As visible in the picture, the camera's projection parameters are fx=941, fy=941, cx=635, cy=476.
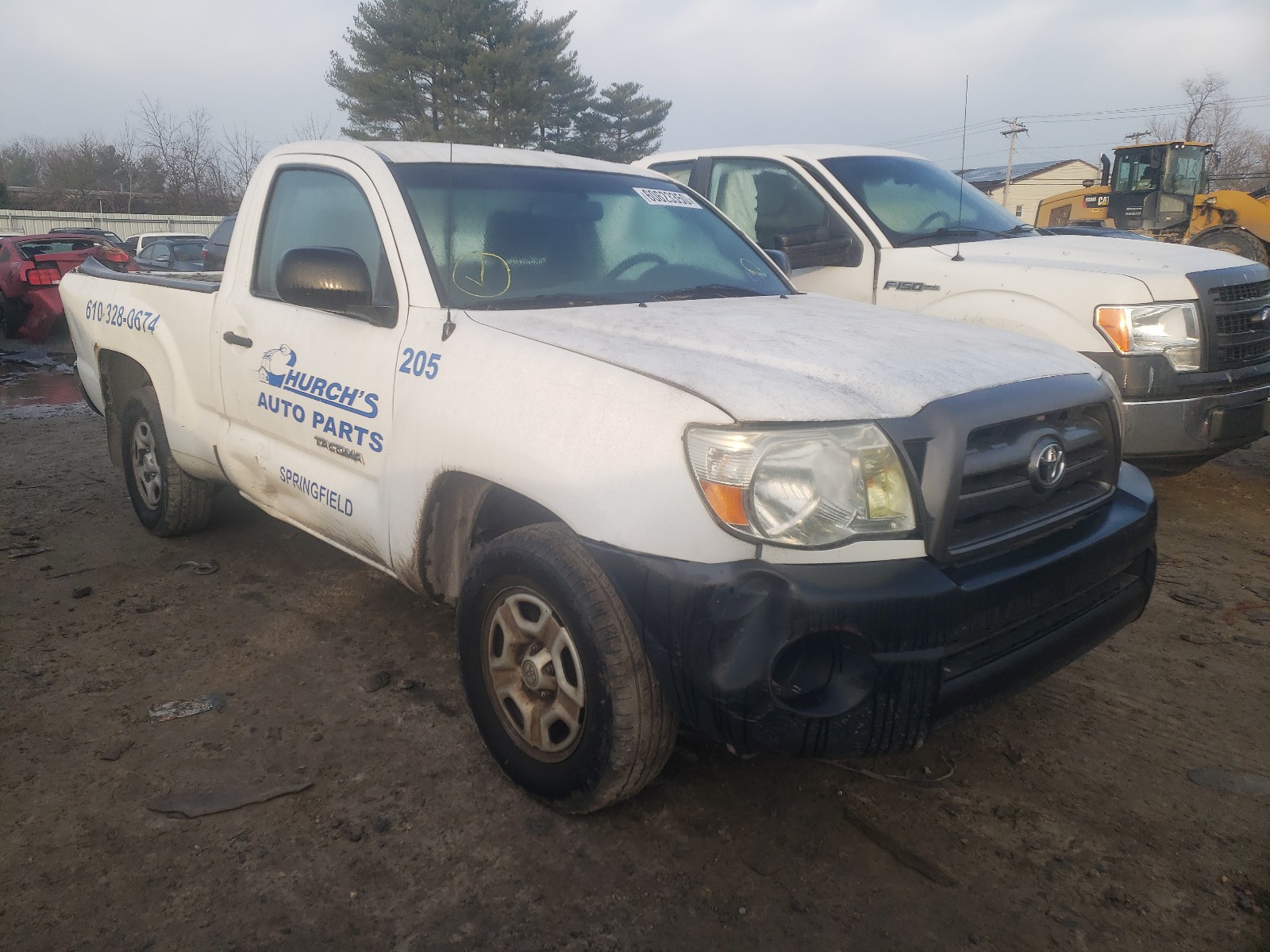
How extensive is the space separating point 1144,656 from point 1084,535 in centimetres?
141

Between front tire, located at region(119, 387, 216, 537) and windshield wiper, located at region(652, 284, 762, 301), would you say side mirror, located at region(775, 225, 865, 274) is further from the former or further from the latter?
Answer: front tire, located at region(119, 387, 216, 537)

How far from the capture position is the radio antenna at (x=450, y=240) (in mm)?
2760

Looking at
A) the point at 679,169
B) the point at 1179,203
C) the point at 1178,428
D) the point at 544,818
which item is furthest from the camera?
the point at 1179,203

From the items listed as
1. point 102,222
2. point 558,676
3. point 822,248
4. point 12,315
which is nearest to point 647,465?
point 558,676

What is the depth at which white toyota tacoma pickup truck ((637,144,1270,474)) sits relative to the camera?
14.9 ft

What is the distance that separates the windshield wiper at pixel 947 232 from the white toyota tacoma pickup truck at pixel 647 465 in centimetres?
206

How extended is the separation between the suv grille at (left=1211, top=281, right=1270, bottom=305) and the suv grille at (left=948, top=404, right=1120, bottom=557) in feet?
8.71

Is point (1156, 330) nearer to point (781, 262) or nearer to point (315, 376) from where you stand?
point (781, 262)

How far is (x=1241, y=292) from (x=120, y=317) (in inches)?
221

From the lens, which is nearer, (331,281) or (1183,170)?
(331,281)

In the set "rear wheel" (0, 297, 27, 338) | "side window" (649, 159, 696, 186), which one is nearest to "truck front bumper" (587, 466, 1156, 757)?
"side window" (649, 159, 696, 186)

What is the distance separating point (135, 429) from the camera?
15.5 ft

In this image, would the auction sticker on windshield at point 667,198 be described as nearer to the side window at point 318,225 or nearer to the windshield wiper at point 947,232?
the side window at point 318,225

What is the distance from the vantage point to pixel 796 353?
2.47 m
